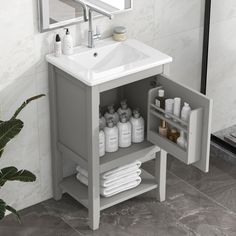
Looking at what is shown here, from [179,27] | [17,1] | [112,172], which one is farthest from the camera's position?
[179,27]

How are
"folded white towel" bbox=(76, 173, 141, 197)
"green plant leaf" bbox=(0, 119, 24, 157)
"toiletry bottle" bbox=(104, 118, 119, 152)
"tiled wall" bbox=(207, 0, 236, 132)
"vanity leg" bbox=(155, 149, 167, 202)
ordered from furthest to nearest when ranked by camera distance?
"tiled wall" bbox=(207, 0, 236, 132) → "vanity leg" bbox=(155, 149, 167, 202) → "folded white towel" bbox=(76, 173, 141, 197) → "toiletry bottle" bbox=(104, 118, 119, 152) → "green plant leaf" bbox=(0, 119, 24, 157)

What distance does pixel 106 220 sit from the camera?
395cm

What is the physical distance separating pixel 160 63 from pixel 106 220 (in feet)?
3.11

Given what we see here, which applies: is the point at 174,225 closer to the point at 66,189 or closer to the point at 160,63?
the point at 66,189

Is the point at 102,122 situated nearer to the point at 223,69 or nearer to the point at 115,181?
the point at 115,181

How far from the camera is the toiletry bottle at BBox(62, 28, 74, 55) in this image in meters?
3.73

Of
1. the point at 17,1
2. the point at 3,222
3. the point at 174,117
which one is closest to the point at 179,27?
the point at 174,117

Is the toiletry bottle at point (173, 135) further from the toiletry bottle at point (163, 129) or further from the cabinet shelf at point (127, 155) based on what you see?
the cabinet shelf at point (127, 155)

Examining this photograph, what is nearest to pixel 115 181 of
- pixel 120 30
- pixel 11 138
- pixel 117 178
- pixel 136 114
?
pixel 117 178

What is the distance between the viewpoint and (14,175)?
11.6ft

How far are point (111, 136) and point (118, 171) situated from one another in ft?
0.77

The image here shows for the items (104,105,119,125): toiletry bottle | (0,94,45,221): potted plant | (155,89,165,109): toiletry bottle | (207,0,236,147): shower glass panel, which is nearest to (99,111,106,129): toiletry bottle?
(104,105,119,125): toiletry bottle

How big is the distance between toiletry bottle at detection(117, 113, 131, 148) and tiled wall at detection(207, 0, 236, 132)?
36.9 inches

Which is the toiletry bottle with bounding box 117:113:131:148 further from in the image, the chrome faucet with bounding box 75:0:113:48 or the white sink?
the chrome faucet with bounding box 75:0:113:48
